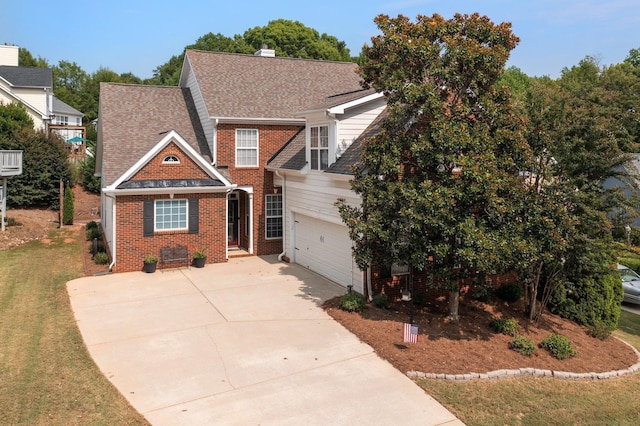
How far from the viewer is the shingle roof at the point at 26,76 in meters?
39.8

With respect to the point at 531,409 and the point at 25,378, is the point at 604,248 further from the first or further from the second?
the point at 25,378

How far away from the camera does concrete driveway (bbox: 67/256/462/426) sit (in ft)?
26.8

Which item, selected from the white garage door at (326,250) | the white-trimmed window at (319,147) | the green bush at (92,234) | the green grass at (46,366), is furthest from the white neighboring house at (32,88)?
the white-trimmed window at (319,147)

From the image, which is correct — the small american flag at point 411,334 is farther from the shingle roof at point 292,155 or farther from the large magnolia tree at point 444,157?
the shingle roof at point 292,155

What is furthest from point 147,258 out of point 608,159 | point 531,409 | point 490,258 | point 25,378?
point 608,159

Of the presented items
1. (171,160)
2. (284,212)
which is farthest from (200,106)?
(284,212)

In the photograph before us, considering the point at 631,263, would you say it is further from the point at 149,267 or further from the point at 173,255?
the point at 149,267

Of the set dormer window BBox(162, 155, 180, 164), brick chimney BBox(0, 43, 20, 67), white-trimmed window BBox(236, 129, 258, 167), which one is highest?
brick chimney BBox(0, 43, 20, 67)

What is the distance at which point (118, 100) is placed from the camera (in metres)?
22.2

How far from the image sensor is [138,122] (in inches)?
841

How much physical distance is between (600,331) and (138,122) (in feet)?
62.5

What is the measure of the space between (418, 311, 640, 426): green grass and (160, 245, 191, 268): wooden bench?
1152 centimetres

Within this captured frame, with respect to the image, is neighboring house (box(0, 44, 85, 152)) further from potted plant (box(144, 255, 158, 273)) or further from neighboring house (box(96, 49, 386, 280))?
potted plant (box(144, 255, 158, 273))

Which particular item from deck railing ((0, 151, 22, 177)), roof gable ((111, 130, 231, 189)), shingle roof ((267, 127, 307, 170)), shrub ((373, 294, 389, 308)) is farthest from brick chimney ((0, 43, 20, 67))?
shrub ((373, 294, 389, 308))
